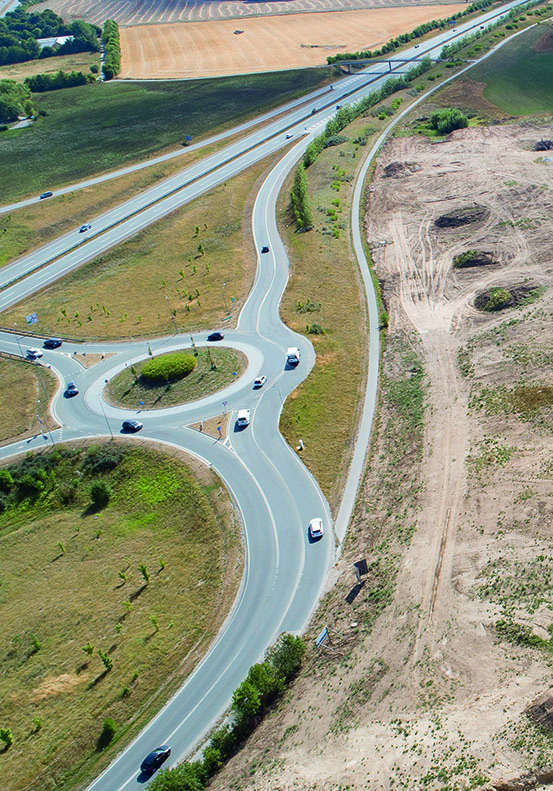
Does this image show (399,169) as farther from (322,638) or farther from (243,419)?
(322,638)

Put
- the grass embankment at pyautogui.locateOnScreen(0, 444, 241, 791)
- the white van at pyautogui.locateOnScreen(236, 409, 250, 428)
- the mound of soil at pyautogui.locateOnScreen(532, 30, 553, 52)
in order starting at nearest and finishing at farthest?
the grass embankment at pyautogui.locateOnScreen(0, 444, 241, 791), the white van at pyautogui.locateOnScreen(236, 409, 250, 428), the mound of soil at pyautogui.locateOnScreen(532, 30, 553, 52)

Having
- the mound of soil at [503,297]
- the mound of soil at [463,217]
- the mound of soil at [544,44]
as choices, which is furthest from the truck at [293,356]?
the mound of soil at [544,44]

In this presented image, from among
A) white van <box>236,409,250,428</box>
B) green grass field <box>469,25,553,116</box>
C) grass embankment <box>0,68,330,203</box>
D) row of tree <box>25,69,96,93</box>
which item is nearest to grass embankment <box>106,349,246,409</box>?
white van <box>236,409,250,428</box>

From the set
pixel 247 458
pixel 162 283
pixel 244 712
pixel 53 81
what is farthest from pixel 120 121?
pixel 244 712

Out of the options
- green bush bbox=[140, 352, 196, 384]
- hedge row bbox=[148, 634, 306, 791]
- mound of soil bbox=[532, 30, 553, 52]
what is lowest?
hedge row bbox=[148, 634, 306, 791]

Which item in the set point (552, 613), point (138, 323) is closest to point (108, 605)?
point (552, 613)

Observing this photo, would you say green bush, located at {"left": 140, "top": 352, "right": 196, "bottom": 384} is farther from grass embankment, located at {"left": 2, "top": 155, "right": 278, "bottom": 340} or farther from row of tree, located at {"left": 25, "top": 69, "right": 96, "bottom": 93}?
row of tree, located at {"left": 25, "top": 69, "right": 96, "bottom": 93}

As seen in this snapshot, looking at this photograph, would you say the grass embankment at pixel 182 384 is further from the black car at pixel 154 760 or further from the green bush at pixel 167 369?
the black car at pixel 154 760

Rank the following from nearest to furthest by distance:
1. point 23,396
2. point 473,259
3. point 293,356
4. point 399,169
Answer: point 293,356 → point 23,396 → point 473,259 → point 399,169
